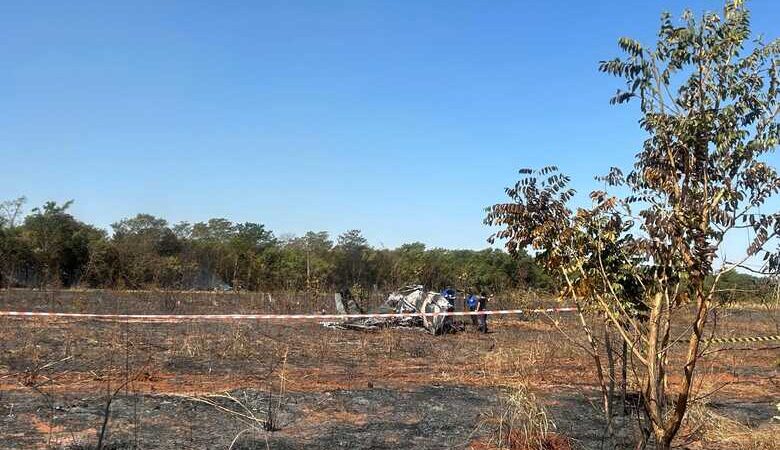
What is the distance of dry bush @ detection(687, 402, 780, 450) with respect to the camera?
571cm

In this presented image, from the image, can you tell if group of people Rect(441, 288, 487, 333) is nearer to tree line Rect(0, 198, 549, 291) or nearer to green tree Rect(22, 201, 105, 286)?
tree line Rect(0, 198, 549, 291)

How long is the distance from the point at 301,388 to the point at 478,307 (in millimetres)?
10166

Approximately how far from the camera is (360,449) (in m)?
5.51

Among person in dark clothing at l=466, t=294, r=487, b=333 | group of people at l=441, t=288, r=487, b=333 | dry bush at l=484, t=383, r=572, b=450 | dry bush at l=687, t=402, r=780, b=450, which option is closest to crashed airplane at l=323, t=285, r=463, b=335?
group of people at l=441, t=288, r=487, b=333

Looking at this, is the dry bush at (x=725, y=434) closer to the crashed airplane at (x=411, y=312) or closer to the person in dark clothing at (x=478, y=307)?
the crashed airplane at (x=411, y=312)

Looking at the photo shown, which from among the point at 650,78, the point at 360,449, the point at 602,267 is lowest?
the point at 360,449

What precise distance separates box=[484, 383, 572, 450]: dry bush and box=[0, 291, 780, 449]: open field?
0.17m

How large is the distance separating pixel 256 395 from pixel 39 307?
1252cm

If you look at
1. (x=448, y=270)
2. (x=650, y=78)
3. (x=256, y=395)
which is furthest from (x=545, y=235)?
(x=448, y=270)

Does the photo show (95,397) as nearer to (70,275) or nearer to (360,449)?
(360,449)

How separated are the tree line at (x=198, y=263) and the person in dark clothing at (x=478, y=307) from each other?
1.55m

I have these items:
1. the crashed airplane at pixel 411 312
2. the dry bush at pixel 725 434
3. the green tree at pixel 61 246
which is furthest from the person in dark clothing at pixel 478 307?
the green tree at pixel 61 246

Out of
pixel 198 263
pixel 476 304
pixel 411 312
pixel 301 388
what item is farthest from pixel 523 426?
pixel 198 263

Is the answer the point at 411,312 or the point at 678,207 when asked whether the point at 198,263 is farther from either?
the point at 678,207
